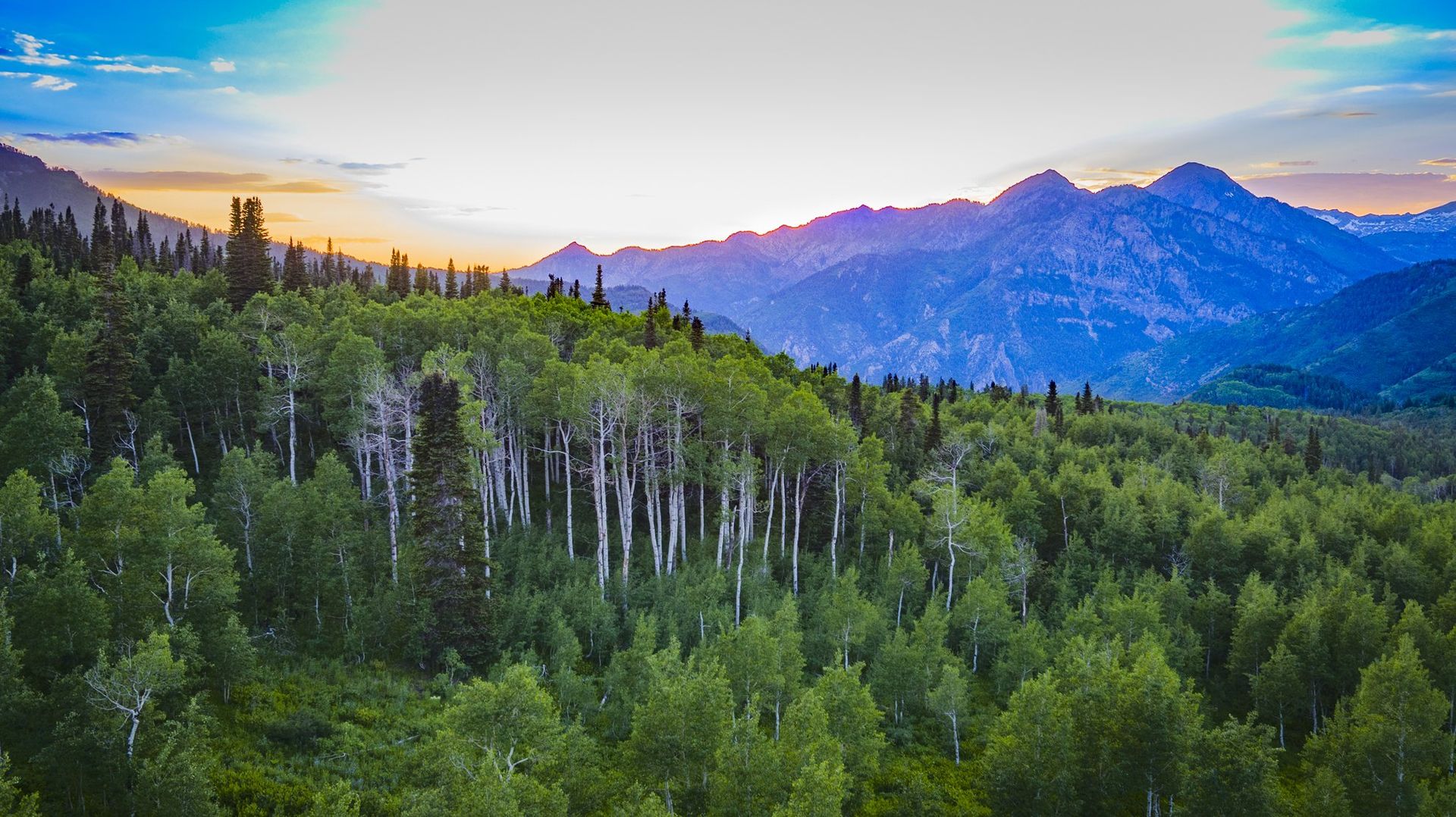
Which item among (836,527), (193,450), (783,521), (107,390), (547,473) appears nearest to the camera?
(107,390)

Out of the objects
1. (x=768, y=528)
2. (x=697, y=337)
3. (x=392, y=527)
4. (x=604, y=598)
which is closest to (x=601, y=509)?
(x=604, y=598)

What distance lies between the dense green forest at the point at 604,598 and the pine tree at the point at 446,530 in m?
0.18

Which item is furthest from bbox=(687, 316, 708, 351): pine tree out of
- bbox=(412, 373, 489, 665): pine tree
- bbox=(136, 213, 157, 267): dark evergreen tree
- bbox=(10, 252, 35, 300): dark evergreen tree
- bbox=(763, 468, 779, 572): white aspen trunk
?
bbox=(136, 213, 157, 267): dark evergreen tree

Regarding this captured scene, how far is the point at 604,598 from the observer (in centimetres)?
4838

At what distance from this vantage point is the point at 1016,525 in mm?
71625

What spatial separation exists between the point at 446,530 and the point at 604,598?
41.4 ft

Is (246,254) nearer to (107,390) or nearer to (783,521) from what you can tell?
(107,390)

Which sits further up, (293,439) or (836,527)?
(293,439)

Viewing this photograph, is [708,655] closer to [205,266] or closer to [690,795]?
[690,795]

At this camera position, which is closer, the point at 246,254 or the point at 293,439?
the point at 293,439

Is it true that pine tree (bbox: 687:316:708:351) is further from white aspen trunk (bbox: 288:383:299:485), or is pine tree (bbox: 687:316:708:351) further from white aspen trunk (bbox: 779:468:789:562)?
white aspen trunk (bbox: 288:383:299:485)

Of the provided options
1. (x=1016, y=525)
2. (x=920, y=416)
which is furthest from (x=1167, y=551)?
(x=920, y=416)

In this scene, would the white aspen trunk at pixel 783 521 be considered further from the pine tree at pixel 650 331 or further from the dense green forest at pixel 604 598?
the pine tree at pixel 650 331

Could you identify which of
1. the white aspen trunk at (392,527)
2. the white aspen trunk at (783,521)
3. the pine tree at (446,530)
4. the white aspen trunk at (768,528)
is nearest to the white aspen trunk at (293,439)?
the white aspen trunk at (392,527)
